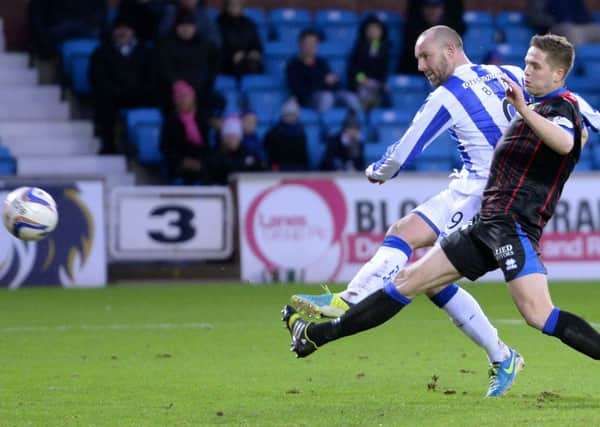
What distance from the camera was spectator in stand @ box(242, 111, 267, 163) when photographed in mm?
16188

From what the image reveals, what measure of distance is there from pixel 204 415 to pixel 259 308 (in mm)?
5974

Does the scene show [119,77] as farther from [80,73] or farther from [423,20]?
[423,20]

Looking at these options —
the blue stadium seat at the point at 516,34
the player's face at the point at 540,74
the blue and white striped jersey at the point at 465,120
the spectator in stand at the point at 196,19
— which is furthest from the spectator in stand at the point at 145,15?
the player's face at the point at 540,74

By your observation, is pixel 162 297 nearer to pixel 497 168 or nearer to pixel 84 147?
pixel 84 147

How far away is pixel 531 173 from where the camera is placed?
22.3 feet

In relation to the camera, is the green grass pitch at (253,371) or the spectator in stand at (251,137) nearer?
the green grass pitch at (253,371)

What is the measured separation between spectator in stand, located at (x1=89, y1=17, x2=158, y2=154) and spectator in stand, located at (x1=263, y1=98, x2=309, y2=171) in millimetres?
1749

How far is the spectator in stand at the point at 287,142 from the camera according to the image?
53.8ft

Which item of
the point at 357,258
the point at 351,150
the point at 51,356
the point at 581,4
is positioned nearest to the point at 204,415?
the point at 51,356

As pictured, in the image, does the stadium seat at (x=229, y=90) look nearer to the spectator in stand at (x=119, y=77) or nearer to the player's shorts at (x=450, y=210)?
the spectator in stand at (x=119, y=77)

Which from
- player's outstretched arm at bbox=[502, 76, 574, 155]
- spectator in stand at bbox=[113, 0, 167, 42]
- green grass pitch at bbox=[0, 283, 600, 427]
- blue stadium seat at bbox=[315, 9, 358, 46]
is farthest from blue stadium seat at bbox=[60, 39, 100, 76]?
player's outstretched arm at bbox=[502, 76, 574, 155]

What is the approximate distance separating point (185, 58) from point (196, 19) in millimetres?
736

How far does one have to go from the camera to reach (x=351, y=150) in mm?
16500

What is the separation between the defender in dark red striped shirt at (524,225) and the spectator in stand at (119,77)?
1028 centimetres
